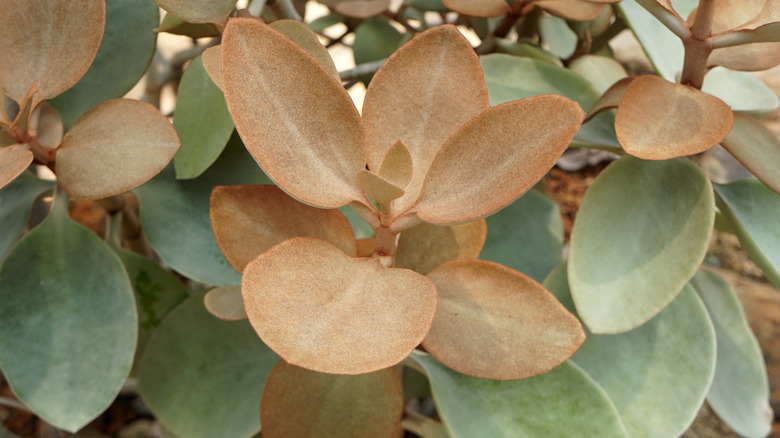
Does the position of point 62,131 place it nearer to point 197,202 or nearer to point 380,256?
point 197,202

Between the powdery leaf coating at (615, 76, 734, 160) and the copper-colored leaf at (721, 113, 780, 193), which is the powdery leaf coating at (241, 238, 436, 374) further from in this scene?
the copper-colored leaf at (721, 113, 780, 193)

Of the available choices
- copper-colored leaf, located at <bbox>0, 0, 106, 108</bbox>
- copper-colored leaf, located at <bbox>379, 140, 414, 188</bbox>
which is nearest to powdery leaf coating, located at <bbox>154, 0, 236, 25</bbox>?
copper-colored leaf, located at <bbox>0, 0, 106, 108</bbox>

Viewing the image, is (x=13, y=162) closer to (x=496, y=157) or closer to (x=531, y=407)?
(x=496, y=157)

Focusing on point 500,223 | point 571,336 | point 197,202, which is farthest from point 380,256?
point 500,223

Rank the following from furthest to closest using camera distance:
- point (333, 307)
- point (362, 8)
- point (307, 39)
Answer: point (362, 8), point (307, 39), point (333, 307)

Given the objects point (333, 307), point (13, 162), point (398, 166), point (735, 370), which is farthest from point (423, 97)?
point (735, 370)
